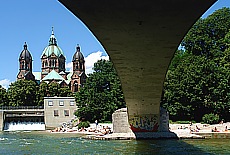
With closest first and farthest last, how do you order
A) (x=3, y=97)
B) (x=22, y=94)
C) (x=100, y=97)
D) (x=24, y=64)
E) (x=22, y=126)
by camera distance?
1. (x=100, y=97)
2. (x=22, y=126)
3. (x=22, y=94)
4. (x=3, y=97)
5. (x=24, y=64)

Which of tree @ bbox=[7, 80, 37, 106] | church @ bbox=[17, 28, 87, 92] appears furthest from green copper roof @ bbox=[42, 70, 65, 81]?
tree @ bbox=[7, 80, 37, 106]

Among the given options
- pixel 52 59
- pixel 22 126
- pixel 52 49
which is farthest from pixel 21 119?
pixel 52 49

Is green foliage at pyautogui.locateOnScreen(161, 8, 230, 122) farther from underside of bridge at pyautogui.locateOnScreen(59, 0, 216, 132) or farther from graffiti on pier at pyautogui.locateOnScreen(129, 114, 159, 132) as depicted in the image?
underside of bridge at pyautogui.locateOnScreen(59, 0, 216, 132)

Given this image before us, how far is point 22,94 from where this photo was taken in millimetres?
65062

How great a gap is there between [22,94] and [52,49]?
124 feet

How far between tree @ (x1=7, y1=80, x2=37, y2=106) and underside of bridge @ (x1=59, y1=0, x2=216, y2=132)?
50124 millimetres

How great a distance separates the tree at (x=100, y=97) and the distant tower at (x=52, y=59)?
154 feet

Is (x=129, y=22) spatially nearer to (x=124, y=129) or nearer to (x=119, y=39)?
(x=119, y=39)

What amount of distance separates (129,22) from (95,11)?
53.0 inches

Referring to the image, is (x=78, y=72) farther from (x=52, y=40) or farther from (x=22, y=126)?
(x=22, y=126)

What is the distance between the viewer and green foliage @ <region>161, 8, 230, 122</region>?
1634 inches

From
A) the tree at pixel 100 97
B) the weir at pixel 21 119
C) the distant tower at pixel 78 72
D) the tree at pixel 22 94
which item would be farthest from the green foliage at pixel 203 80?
the distant tower at pixel 78 72

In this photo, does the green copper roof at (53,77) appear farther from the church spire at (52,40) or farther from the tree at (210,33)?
the tree at (210,33)

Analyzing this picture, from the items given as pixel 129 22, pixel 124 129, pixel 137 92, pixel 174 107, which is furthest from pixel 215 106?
pixel 129 22
